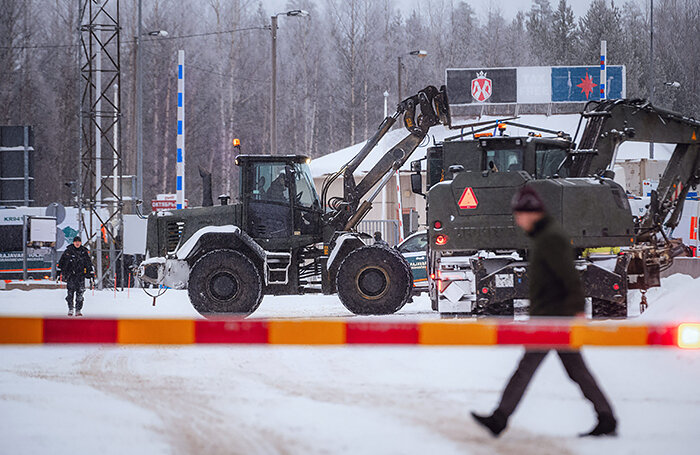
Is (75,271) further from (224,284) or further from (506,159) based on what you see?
(506,159)

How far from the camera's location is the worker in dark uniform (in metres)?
6.22

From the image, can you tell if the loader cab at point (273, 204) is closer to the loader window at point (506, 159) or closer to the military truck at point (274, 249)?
the military truck at point (274, 249)

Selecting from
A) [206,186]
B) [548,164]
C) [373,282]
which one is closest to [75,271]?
[206,186]

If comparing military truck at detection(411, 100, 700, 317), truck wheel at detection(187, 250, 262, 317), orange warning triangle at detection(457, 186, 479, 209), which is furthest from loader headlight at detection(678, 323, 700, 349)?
truck wheel at detection(187, 250, 262, 317)

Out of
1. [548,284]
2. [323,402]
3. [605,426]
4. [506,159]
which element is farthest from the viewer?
[506,159]

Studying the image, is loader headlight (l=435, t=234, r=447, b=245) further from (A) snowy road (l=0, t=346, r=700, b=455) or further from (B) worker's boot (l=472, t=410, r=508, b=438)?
(B) worker's boot (l=472, t=410, r=508, b=438)

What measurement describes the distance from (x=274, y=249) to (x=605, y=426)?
9.79m

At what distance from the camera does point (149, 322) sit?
596 cm

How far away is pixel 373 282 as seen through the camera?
15.0 meters

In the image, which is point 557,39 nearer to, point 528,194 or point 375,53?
point 375,53

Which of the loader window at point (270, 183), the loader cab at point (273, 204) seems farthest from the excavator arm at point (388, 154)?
the loader window at point (270, 183)

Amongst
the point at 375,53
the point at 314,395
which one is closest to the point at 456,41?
the point at 375,53

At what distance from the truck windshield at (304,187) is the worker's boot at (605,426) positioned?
381 inches

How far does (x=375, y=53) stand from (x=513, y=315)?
6027cm
